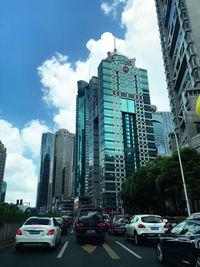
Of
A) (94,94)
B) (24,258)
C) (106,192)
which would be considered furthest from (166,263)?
(94,94)

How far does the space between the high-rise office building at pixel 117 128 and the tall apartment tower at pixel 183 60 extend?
5761cm

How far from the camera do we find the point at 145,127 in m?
158

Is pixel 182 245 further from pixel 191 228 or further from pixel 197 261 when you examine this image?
pixel 197 261

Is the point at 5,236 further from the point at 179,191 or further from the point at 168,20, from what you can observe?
the point at 168,20

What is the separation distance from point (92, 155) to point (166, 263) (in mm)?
148925

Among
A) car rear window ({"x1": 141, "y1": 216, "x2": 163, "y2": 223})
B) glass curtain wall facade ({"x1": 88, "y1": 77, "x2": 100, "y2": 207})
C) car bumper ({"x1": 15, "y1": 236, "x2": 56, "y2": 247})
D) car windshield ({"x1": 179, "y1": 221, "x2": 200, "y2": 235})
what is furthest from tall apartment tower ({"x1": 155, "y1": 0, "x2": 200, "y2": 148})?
glass curtain wall facade ({"x1": 88, "y1": 77, "x2": 100, "y2": 207})

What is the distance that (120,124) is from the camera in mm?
147250

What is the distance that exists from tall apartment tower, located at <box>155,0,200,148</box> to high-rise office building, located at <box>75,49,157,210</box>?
57614 millimetres

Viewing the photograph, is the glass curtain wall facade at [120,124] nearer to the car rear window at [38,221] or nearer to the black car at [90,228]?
the black car at [90,228]

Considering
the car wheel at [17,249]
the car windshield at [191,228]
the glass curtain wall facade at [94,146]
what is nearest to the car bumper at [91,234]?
the car wheel at [17,249]

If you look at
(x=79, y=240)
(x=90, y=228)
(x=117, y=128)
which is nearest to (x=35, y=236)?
(x=90, y=228)

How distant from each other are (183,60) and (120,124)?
263ft

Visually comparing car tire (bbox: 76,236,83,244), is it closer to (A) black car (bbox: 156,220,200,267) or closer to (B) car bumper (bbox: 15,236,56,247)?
(B) car bumper (bbox: 15,236,56,247)

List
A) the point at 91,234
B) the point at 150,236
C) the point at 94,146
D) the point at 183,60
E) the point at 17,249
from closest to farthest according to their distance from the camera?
the point at 17,249
the point at 150,236
the point at 91,234
the point at 183,60
the point at 94,146
